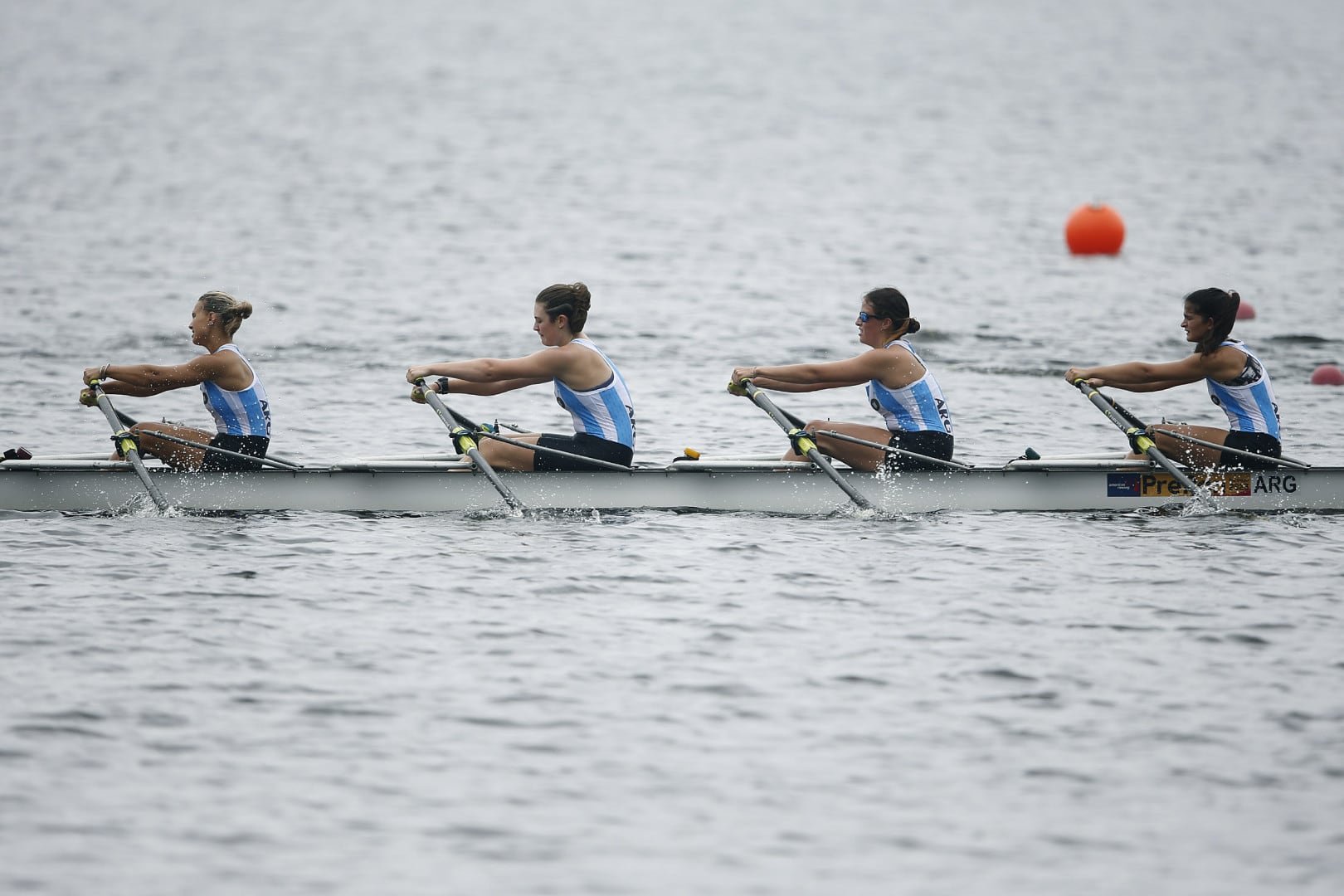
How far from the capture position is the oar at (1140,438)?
12406 millimetres

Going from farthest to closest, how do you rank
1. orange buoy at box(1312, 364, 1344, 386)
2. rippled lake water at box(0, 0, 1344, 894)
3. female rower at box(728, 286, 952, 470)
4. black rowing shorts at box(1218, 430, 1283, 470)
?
orange buoy at box(1312, 364, 1344, 386)
black rowing shorts at box(1218, 430, 1283, 470)
female rower at box(728, 286, 952, 470)
rippled lake water at box(0, 0, 1344, 894)

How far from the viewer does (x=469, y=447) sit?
12258 millimetres

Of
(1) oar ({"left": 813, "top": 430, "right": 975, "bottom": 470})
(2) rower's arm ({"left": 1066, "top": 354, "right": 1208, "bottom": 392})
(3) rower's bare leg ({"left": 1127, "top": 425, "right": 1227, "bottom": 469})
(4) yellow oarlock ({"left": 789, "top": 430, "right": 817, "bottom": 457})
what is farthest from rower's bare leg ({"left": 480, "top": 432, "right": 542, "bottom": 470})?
(3) rower's bare leg ({"left": 1127, "top": 425, "right": 1227, "bottom": 469})

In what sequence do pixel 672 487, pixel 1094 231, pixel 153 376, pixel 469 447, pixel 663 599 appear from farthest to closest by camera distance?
pixel 1094 231
pixel 672 487
pixel 153 376
pixel 469 447
pixel 663 599

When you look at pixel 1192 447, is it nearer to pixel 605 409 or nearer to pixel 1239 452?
pixel 1239 452

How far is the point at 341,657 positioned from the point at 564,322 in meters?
3.38

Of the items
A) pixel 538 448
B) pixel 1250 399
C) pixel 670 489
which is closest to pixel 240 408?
pixel 538 448

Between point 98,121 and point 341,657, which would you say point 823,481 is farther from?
point 98,121

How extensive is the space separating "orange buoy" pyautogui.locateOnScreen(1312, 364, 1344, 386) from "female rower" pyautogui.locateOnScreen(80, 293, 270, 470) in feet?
38.3

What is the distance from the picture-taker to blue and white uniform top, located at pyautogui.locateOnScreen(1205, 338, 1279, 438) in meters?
12.5

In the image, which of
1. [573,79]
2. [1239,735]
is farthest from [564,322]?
[573,79]

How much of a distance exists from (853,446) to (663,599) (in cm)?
239

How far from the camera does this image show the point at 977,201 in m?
36.6

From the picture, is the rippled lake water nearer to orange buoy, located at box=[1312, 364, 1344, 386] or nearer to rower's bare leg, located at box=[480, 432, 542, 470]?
orange buoy, located at box=[1312, 364, 1344, 386]
